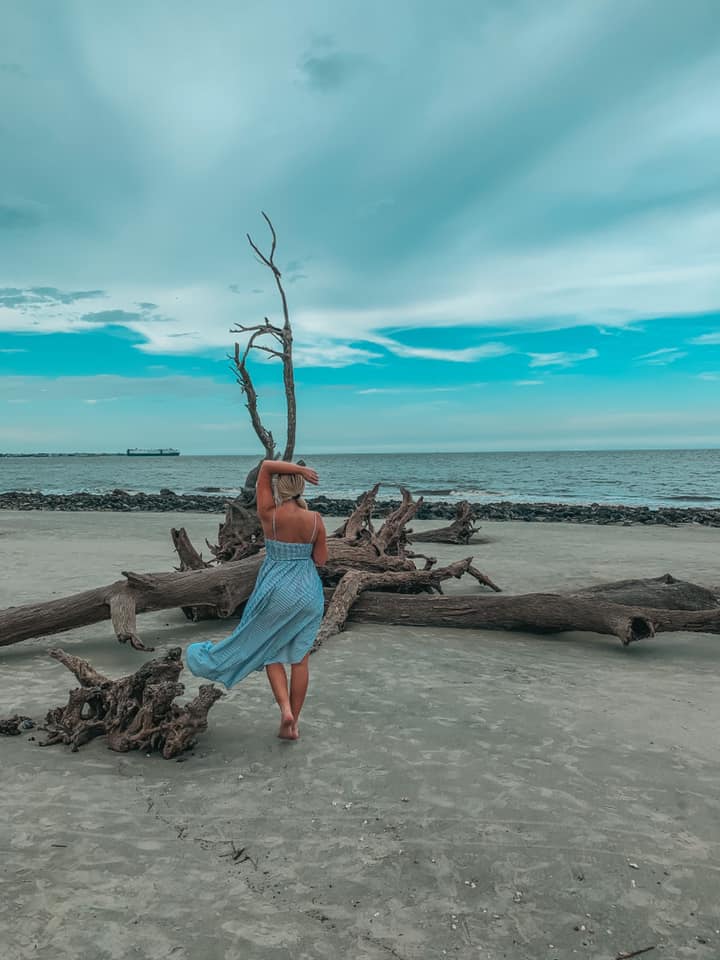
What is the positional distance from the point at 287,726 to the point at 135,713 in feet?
3.33

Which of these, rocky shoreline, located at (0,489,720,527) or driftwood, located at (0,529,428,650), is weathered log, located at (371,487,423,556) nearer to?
driftwood, located at (0,529,428,650)

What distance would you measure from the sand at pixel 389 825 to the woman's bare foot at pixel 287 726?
0.32ft

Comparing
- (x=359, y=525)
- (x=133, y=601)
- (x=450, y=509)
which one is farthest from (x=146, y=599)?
(x=450, y=509)

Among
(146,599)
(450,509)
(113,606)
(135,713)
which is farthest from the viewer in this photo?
(450,509)

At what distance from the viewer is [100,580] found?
36.4 ft

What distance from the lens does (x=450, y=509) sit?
2966cm

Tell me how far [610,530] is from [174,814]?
1874 centimetres

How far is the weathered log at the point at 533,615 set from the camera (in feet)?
24.0

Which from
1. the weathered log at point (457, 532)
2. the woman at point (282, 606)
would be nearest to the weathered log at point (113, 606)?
the woman at point (282, 606)

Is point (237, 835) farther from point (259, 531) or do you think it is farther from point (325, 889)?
point (259, 531)

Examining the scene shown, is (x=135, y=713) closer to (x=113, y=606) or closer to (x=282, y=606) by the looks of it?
(x=282, y=606)

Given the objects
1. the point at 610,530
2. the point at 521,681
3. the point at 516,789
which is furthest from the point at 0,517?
the point at 516,789

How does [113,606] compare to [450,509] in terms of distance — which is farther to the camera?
[450,509]

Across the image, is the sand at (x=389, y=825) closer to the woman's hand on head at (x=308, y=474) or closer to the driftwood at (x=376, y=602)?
the driftwood at (x=376, y=602)
